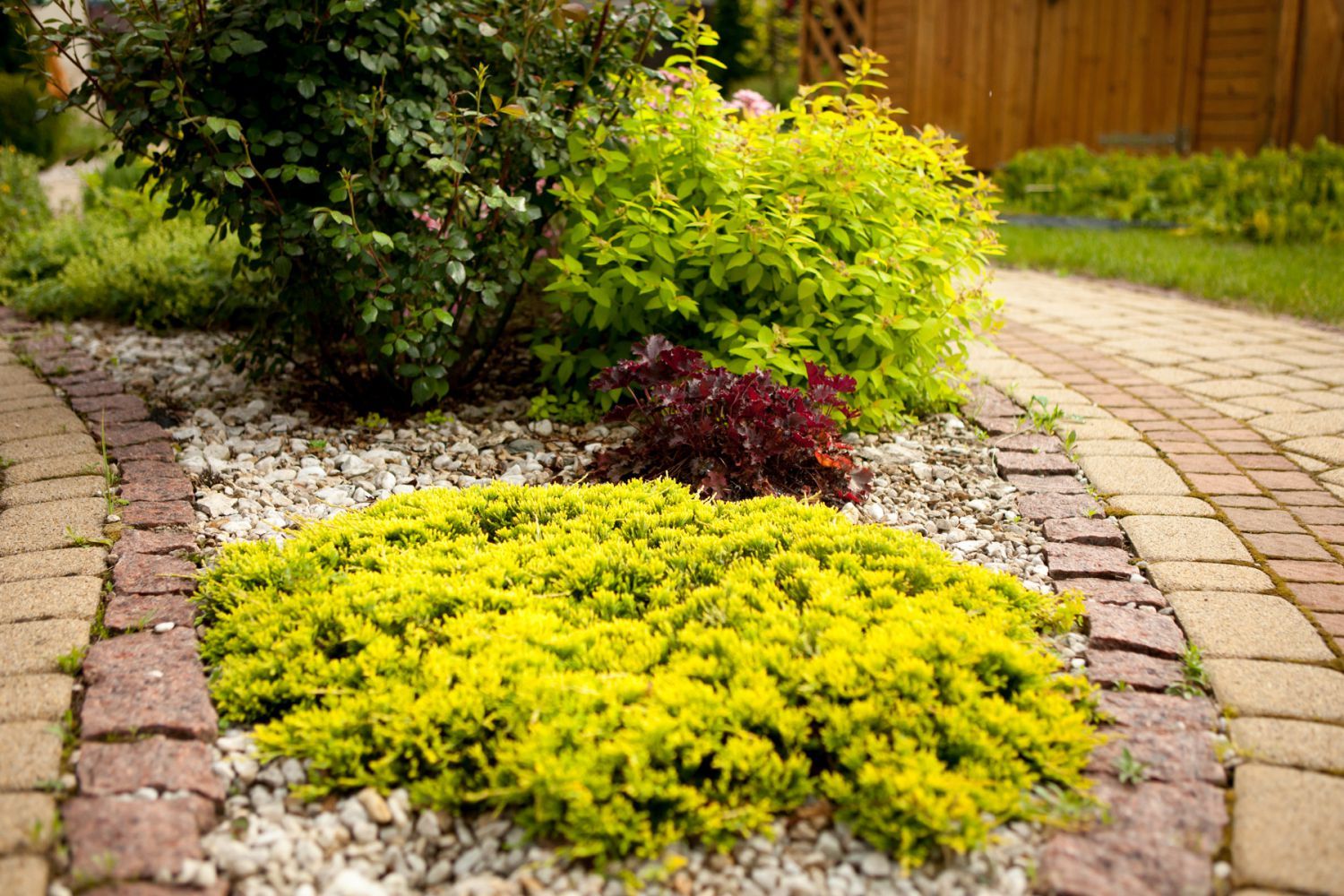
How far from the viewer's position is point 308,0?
3109 mm

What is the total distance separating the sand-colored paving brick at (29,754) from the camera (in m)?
1.64

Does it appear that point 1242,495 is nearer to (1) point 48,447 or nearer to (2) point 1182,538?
(2) point 1182,538

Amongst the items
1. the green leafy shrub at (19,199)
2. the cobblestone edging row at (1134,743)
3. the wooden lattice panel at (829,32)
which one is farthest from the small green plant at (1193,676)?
the wooden lattice panel at (829,32)

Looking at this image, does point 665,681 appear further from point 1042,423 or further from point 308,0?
point 308,0

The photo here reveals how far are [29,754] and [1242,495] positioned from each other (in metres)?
2.97

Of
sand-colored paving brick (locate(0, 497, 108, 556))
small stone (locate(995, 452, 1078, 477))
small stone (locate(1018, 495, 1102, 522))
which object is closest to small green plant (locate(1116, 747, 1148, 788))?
small stone (locate(1018, 495, 1102, 522))

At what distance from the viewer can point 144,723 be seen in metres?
1.79

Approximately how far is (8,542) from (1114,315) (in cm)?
499

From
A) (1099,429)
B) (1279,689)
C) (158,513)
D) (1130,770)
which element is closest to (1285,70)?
(1099,429)

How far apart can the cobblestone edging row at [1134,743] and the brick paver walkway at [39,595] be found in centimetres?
150

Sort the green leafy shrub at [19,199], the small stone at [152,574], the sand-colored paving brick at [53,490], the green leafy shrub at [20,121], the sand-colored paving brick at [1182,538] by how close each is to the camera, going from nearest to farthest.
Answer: the small stone at [152,574]
the sand-colored paving brick at [1182,538]
the sand-colored paving brick at [53,490]
the green leafy shrub at [19,199]
the green leafy shrub at [20,121]

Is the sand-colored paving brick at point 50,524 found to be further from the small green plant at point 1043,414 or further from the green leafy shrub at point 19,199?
the green leafy shrub at point 19,199

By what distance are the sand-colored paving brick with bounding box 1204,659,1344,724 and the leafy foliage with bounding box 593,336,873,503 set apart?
1.06 m

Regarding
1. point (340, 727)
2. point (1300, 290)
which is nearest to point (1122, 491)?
point (340, 727)
